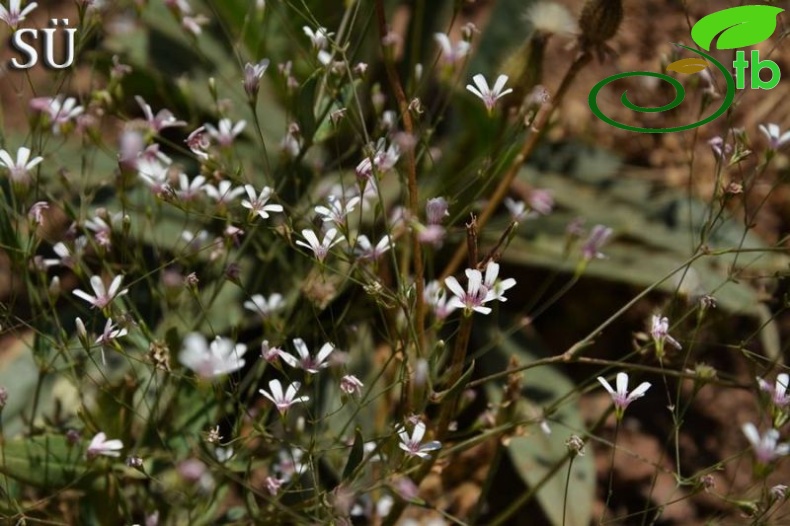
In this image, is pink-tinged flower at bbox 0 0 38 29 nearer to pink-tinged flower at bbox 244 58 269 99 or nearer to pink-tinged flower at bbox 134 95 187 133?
pink-tinged flower at bbox 134 95 187 133

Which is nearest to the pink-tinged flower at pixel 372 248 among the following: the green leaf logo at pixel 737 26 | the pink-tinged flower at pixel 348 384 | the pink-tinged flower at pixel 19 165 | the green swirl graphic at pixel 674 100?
the pink-tinged flower at pixel 348 384

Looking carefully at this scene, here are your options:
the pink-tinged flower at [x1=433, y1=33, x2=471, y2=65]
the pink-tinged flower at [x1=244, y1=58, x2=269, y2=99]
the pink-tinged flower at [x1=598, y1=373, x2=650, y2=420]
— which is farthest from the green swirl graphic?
the pink-tinged flower at [x1=244, y1=58, x2=269, y2=99]

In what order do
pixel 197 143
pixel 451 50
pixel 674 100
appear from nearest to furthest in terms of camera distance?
pixel 197 143
pixel 451 50
pixel 674 100

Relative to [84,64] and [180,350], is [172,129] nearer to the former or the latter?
[84,64]

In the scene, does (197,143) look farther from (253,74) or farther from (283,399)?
(283,399)

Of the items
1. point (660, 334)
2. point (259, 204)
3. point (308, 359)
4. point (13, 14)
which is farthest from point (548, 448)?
point (13, 14)

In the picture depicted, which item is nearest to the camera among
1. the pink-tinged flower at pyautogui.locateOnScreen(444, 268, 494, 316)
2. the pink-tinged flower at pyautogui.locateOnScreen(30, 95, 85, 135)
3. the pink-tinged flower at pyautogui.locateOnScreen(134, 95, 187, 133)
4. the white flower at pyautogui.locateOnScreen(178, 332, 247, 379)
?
the white flower at pyautogui.locateOnScreen(178, 332, 247, 379)

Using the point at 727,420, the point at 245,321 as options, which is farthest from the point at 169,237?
the point at 727,420
